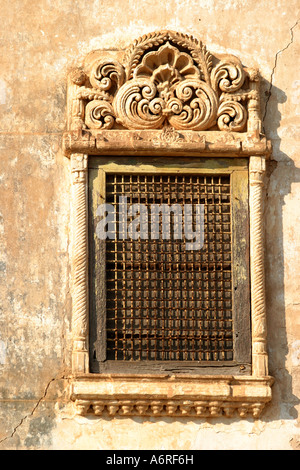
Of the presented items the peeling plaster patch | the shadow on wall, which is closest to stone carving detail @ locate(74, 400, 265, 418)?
the shadow on wall

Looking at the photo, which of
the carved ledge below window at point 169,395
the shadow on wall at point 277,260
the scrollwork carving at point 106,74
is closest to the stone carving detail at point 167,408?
the carved ledge below window at point 169,395

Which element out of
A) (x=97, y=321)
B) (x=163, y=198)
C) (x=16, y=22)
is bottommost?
(x=97, y=321)

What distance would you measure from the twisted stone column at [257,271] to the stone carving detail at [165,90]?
475 millimetres

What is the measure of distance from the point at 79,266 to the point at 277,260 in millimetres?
1738

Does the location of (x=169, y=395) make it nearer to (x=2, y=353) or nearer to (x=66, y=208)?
(x=2, y=353)

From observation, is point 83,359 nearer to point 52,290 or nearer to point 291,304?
point 52,290

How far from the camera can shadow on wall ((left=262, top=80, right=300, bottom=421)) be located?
12.1 meters

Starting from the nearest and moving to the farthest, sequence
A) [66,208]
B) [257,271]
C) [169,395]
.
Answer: [169,395] < [257,271] < [66,208]

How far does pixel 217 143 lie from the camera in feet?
40.7

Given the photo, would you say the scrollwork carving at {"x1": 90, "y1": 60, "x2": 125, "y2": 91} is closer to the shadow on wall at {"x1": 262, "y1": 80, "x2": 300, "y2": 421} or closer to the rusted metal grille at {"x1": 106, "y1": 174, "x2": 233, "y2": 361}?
the rusted metal grille at {"x1": 106, "y1": 174, "x2": 233, "y2": 361}

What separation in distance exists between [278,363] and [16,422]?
2.29 meters

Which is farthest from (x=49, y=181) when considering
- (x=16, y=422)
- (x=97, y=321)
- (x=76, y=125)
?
(x=16, y=422)

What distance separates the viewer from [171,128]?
40.9 ft

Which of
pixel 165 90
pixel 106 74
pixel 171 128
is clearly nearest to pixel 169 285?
pixel 171 128
